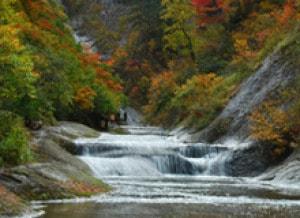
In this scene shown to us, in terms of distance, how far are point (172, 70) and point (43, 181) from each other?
205 feet

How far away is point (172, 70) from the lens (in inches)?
3406

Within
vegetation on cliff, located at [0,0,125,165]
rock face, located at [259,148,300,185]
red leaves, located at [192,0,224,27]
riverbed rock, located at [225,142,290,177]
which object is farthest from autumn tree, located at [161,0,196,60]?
rock face, located at [259,148,300,185]

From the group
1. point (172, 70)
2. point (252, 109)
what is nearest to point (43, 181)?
point (252, 109)

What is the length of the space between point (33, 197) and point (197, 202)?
5676 mm

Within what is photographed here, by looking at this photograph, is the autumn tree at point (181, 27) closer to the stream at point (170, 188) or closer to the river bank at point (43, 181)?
the stream at point (170, 188)

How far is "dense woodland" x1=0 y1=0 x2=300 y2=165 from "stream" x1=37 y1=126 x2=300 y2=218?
3.38m

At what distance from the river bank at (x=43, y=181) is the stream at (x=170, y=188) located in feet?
2.34

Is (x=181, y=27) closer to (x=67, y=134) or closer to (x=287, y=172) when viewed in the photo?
(x=67, y=134)

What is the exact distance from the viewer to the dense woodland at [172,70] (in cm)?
2866

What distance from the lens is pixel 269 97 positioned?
42562mm

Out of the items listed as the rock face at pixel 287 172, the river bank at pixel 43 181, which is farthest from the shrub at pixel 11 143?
the rock face at pixel 287 172

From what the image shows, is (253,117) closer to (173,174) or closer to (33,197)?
(173,174)

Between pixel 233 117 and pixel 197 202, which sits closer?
pixel 197 202

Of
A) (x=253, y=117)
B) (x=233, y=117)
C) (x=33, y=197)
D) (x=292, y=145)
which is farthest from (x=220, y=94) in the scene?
(x=33, y=197)
